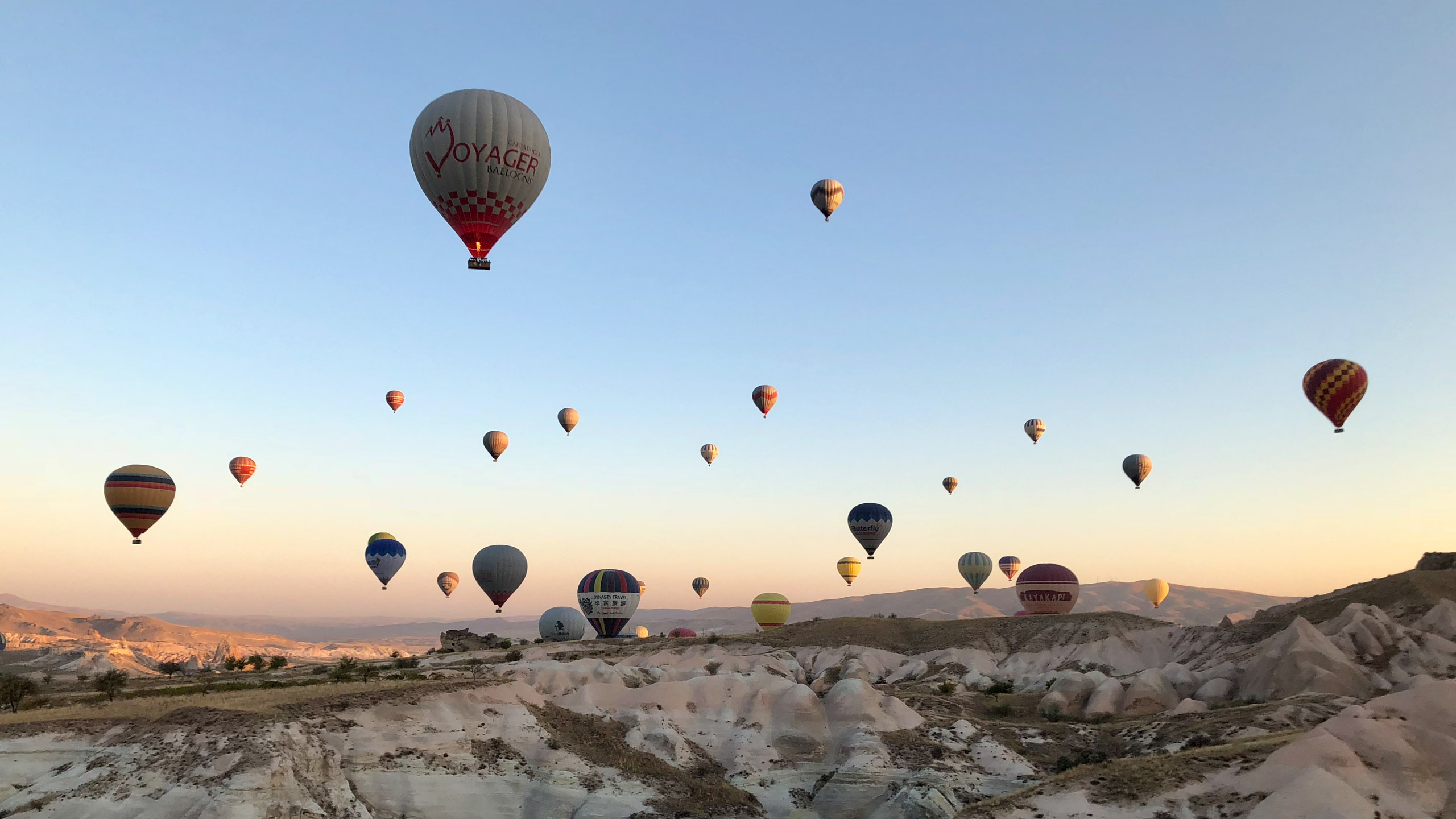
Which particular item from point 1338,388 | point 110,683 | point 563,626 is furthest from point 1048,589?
point 110,683

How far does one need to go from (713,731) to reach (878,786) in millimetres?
11617

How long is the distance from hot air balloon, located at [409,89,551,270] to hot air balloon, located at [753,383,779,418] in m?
54.8

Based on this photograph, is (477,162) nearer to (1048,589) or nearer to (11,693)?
(11,693)

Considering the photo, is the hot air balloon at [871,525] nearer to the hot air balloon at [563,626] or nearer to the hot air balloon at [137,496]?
the hot air balloon at [563,626]

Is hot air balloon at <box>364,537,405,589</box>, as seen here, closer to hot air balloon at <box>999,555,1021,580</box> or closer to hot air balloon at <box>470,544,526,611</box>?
hot air balloon at <box>470,544,526,611</box>

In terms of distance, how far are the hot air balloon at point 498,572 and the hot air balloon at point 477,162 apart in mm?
Result: 58429

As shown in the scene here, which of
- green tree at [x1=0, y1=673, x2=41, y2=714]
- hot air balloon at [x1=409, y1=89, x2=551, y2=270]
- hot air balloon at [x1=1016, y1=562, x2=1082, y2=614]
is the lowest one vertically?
green tree at [x1=0, y1=673, x2=41, y2=714]

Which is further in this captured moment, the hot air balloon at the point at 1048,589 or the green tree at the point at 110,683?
the hot air balloon at the point at 1048,589

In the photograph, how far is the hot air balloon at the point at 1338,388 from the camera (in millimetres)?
71312

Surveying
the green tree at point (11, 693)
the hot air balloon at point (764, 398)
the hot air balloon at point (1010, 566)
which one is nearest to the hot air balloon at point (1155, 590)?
the hot air balloon at point (1010, 566)

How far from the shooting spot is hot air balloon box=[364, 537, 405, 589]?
112938 millimetres

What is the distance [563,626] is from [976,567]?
6032 centimetres

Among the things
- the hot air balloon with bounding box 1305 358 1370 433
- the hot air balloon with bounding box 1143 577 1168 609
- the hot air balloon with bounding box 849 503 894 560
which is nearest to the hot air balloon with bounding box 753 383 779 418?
the hot air balloon with bounding box 849 503 894 560

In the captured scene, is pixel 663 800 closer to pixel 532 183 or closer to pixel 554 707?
pixel 554 707
